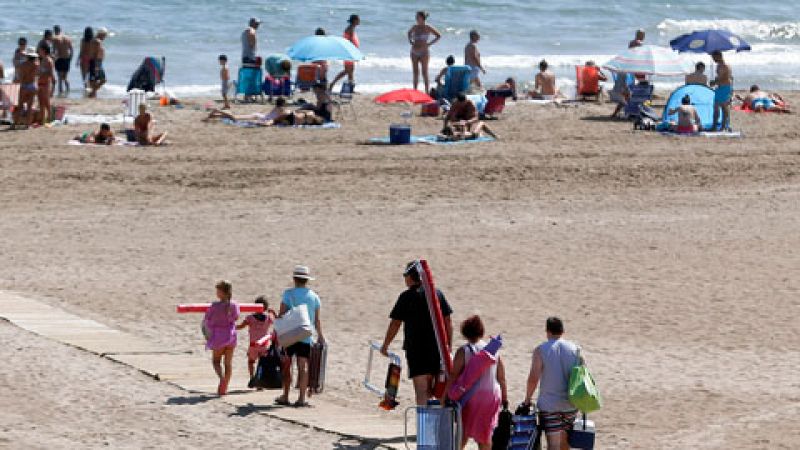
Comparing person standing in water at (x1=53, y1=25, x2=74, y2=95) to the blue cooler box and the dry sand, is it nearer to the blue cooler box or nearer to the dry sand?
the dry sand

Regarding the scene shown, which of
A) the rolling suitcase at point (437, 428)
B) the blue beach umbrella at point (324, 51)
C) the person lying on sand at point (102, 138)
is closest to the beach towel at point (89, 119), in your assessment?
the person lying on sand at point (102, 138)

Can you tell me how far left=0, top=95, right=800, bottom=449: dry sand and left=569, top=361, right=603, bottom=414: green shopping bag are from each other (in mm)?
1336

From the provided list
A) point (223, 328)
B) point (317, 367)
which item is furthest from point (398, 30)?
point (317, 367)

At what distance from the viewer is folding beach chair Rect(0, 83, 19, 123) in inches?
997

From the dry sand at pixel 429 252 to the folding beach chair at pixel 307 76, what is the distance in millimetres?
952

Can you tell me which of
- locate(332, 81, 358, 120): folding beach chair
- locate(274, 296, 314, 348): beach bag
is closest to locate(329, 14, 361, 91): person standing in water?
locate(332, 81, 358, 120): folding beach chair

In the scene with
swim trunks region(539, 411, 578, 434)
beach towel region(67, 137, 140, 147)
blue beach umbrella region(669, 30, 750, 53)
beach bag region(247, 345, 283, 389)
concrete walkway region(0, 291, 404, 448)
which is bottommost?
concrete walkway region(0, 291, 404, 448)

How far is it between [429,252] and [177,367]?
18.1 ft

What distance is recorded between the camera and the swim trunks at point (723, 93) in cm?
2622

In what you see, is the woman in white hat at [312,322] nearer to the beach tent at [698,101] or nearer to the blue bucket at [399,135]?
the blue bucket at [399,135]

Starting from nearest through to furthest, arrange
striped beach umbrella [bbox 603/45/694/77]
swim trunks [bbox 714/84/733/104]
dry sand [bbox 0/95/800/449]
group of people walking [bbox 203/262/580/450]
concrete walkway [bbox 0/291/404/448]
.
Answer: group of people walking [bbox 203/262/580/450] < concrete walkway [bbox 0/291/404/448] < dry sand [bbox 0/95/800/449] < swim trunks [bbox 714/84/733/104] < striped beach umbrella [bbox 603/45/694/77]

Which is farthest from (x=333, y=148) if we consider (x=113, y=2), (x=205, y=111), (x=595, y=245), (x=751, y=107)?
(x=113, y=2)

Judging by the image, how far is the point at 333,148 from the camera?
2448cm

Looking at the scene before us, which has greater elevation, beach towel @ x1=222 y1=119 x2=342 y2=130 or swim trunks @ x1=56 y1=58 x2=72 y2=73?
swim trunks @ x1=56 y1=58 x2=72 y2=73
